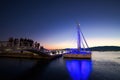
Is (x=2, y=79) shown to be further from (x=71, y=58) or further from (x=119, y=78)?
(x=71, y=58)

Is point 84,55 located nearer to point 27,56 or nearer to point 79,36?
point 79,36

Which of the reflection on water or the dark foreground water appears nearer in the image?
the dark foreground water

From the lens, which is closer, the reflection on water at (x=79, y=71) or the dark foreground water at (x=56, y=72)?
the dark foreground water at (x=56, y=72)

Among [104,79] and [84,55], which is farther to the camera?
[84,55]

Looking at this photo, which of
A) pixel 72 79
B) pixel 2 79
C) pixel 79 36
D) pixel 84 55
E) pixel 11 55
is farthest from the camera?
pixel 11 55

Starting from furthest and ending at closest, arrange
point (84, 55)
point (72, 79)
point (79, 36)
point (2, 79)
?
1. point (79, 36)
2. point (84, 55)
3. point (72, 79)
4. point (2, 79)

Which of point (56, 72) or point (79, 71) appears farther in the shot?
point (79, 71)

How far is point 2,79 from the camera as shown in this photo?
22422 mm

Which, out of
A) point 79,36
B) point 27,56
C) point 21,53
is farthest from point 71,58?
point 21,53

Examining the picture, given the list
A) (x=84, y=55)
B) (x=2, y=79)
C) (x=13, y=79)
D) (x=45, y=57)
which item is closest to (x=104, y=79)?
(x=13, y=79)

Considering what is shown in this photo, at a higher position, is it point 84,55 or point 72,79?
point 84,55

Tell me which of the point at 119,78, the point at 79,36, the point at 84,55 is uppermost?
the point at 79,36

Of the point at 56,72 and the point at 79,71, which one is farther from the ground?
the point at 56,72

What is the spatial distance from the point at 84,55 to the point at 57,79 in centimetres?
3609
